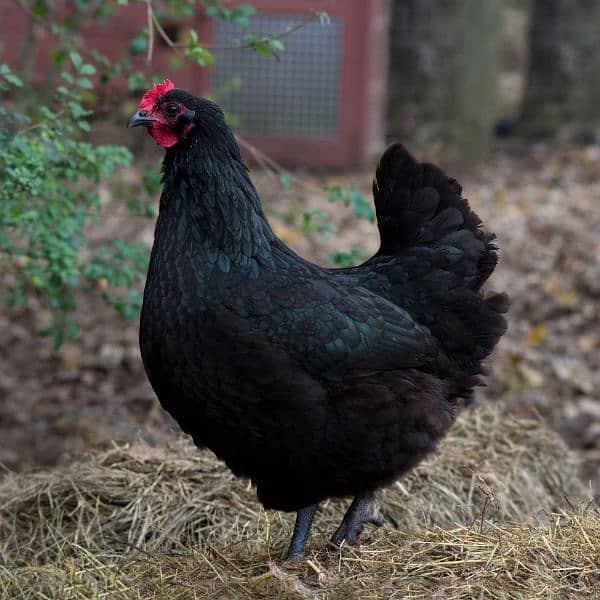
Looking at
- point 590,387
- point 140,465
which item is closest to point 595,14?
point 590,387

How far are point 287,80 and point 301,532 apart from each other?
881cm

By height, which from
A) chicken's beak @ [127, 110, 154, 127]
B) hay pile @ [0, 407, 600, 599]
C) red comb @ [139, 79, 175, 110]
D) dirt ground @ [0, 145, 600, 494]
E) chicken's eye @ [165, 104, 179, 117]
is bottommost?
dirt ground @ [0, 145, 600, 494]

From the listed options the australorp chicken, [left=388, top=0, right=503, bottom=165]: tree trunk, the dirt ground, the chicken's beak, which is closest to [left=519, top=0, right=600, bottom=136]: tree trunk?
[left=388, top=0, right=503, bottom=165]: tree trunk

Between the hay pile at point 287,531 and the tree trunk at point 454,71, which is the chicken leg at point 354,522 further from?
the tree trunk at point 454,71

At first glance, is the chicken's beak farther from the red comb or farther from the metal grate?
the metal grate

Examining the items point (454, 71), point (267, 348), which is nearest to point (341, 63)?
point (454, 71)

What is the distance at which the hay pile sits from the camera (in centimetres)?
352

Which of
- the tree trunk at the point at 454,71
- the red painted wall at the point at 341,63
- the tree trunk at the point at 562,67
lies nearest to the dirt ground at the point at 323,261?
the red painted wall at the point at 341,63

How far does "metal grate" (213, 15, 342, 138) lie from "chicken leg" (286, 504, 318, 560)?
26.9 ft

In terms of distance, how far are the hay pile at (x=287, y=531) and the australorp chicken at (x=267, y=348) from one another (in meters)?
0.36

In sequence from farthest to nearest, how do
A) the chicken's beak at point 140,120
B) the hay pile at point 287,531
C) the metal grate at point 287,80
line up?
the metal grate at point 287,80
the chicken's beak at point 140,120
the hay pile at point 287,531

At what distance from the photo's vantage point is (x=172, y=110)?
3752mm

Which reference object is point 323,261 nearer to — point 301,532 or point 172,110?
point 301,532

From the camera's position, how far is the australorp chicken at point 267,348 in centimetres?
357
